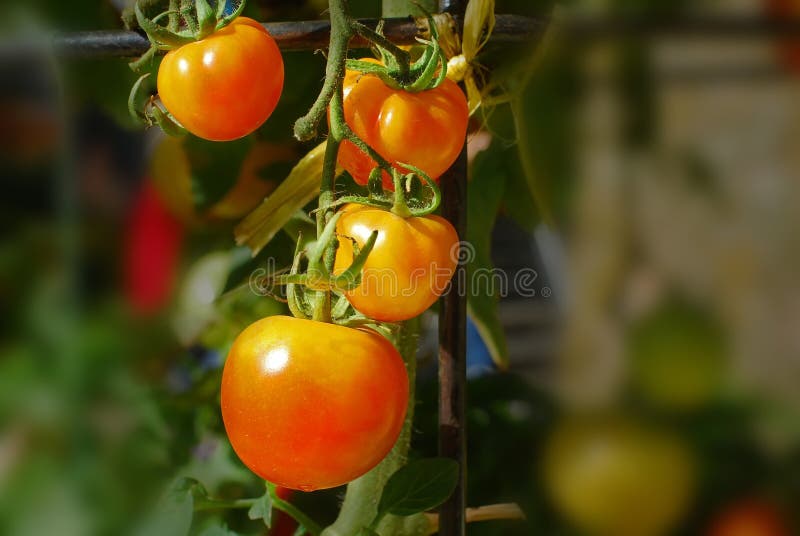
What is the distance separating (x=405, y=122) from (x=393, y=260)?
0.05 meters

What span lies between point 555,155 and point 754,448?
3.1 inches

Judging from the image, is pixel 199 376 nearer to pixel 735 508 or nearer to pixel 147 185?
pixel 147 185

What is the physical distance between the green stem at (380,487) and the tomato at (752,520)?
22cm

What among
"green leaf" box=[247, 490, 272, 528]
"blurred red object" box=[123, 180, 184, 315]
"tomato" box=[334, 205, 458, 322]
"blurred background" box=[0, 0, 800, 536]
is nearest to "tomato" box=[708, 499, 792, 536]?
"blurred background" box=[0, 0, 800, 536]

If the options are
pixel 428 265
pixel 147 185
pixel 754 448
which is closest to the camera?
pixel 754 448

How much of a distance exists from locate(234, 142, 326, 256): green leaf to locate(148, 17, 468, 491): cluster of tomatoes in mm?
49

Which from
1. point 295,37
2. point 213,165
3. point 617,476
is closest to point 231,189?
point 213,165

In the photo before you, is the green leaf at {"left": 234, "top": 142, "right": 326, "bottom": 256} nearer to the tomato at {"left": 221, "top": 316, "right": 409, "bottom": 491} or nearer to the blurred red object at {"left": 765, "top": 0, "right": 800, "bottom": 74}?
the tomato at {"left": 221, "top": 316, "right": 409, "bottom": 491}

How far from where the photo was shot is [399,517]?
34 centimetres

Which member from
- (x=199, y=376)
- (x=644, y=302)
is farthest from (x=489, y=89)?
(x=199, y=376)

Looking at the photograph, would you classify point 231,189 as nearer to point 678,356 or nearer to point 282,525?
point 282,525

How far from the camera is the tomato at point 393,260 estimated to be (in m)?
0.25

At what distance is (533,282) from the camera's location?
1.16ft

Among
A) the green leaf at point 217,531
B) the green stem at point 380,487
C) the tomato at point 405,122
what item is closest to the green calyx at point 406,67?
the tomato at point 405,122
